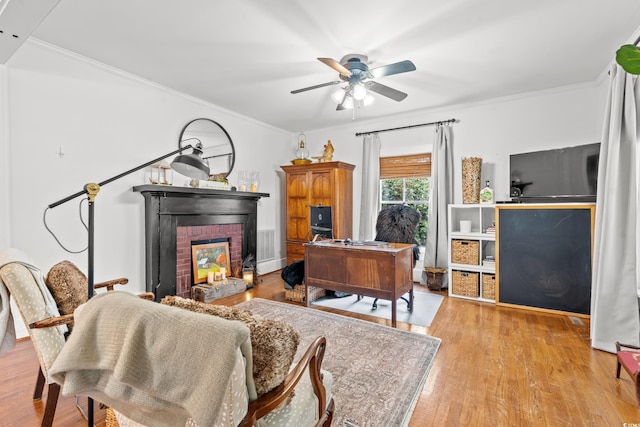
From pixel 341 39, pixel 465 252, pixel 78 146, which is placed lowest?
pixel 465 252

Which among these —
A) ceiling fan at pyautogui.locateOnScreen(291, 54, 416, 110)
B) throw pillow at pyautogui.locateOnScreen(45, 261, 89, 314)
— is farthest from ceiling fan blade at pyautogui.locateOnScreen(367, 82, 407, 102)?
throw pillow at pyautogui.locateOnScreen(45, 261, 89, 314)

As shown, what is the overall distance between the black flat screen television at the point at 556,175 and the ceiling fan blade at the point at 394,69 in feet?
7.43

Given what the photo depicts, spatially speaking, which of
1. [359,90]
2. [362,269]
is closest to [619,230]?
[362,269]

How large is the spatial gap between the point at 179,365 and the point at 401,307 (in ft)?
9.98

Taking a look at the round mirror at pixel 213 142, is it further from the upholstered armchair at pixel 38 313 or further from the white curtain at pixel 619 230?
the white curtain at pixel 619 230

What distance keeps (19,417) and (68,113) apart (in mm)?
2606

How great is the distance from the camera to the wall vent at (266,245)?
520cm

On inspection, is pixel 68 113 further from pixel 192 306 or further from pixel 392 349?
pixel 392 349

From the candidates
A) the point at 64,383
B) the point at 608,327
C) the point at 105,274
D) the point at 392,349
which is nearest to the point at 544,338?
the point at 608,327

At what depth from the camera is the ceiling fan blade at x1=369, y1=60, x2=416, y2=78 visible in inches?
93.0

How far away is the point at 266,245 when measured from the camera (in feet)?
17.6

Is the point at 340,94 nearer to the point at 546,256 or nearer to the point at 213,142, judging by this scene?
the point at 213,142

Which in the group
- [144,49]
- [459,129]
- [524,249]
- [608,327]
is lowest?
[608,327]

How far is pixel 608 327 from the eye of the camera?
2463 millimetres
